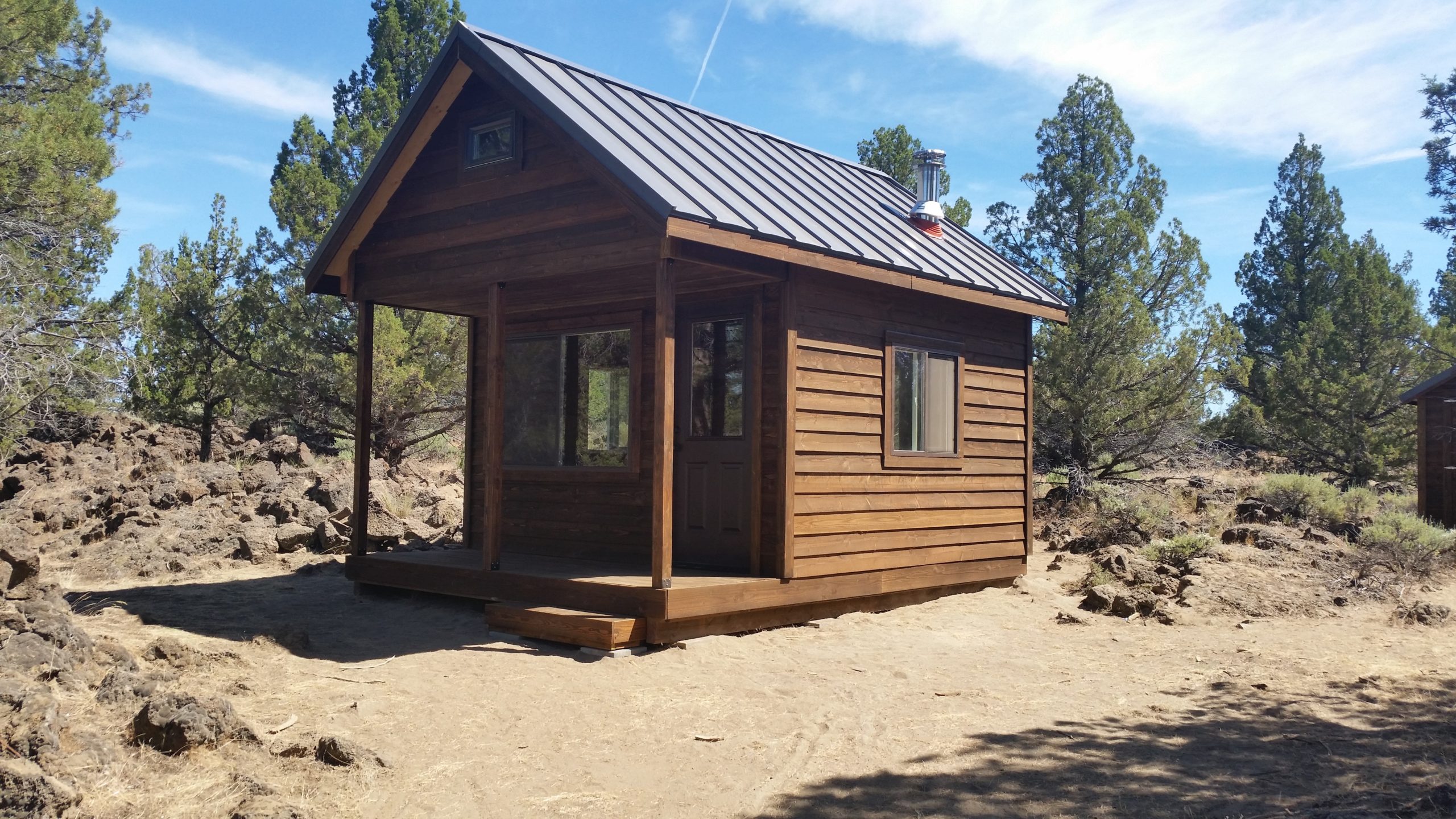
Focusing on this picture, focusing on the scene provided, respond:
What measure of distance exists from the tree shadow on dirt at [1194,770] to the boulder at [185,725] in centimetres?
265

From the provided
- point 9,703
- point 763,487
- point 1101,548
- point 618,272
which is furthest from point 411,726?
point 1101,548

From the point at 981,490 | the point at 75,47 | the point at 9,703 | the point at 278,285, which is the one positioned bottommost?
the point at 9,703

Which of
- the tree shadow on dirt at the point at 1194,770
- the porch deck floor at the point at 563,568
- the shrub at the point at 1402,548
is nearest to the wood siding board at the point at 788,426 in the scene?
the porch deck floor at the point at 563,568

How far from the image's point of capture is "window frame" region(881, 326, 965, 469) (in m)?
10.0

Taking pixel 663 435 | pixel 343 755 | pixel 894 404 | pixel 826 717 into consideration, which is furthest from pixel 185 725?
pixel 894 404

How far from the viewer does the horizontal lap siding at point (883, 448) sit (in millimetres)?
9203

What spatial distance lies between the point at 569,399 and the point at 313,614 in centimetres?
311

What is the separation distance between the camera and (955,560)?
11.0 metres

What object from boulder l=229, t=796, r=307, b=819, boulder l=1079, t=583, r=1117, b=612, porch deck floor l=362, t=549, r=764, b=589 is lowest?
boulder l=229, t=796, r=307, b=819

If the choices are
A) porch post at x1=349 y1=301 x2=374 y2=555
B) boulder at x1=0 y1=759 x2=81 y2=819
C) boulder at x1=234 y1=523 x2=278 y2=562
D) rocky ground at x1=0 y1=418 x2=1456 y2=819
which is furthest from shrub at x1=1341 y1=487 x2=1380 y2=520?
boulder at x1=0 y1=759 x2=81 y2=819

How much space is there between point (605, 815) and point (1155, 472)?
23.7 metres

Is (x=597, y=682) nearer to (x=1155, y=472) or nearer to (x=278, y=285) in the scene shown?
(x=278, y=285)

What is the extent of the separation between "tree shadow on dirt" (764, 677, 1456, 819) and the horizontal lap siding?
11.5 ft

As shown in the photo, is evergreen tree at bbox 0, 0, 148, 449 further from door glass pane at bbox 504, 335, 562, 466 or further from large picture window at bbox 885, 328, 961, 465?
large picture window at bbox 885, 328, 961, 465
